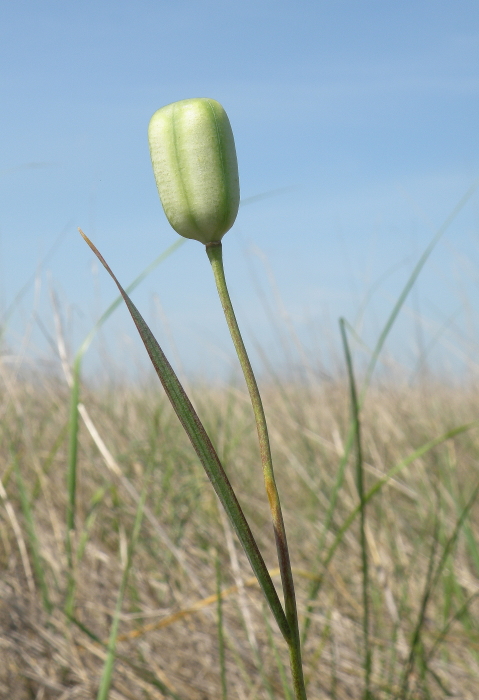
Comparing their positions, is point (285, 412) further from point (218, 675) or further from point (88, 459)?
point (218, 675)

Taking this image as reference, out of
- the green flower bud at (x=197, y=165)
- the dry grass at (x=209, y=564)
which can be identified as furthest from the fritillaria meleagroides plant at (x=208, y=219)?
the dry grass at (x=209, y=564)

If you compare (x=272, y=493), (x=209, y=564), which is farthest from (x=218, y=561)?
(x=272, y=493)

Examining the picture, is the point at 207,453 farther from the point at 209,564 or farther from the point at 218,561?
the point at 209,564

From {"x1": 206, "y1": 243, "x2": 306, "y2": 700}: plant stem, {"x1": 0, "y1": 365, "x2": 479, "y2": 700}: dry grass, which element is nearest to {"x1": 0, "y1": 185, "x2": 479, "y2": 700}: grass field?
{"x1": 0, "y1": 365, "x2": 479, "y2": 700}: dry grass

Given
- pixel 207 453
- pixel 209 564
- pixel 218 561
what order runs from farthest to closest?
pixel 209 564 → pixel 218 561 → pixel 207 453

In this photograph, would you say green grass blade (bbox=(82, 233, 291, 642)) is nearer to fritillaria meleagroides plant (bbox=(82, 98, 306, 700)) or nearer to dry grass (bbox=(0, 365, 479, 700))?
fritillaria meleagroides plant (bbox=(82, 98, 306, 700))

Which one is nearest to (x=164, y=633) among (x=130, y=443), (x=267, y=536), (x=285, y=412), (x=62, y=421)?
(x=267, y=536)
